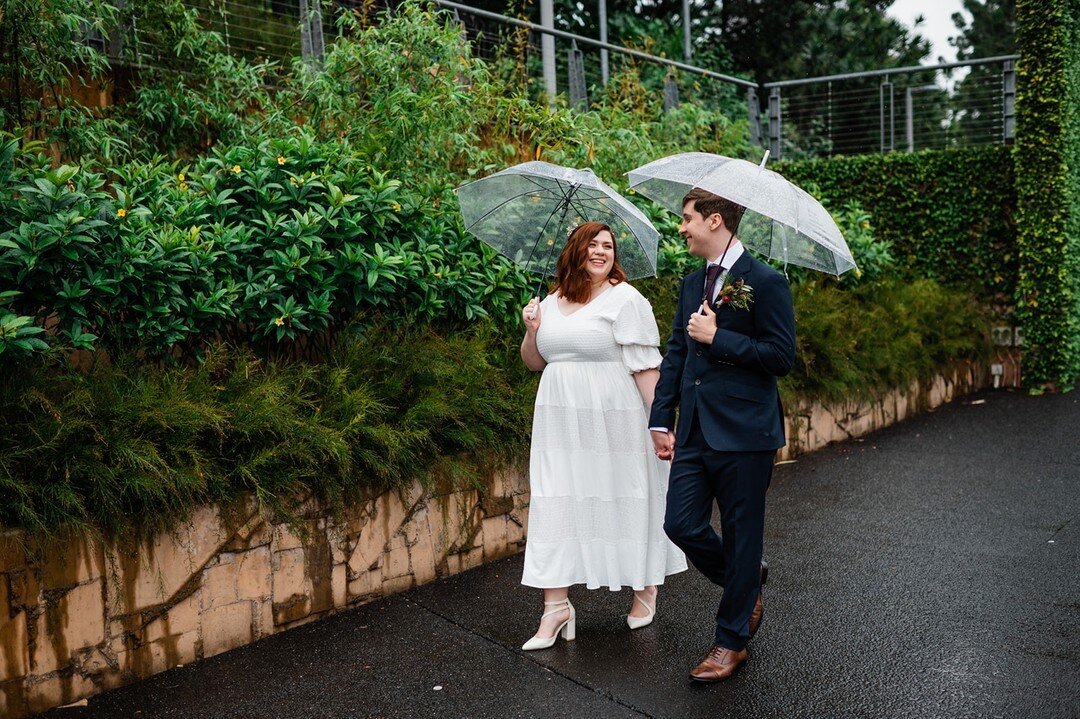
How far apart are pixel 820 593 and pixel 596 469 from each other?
5.11ft

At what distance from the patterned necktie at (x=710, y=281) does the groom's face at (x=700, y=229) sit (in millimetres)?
57

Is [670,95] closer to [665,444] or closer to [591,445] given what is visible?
[591,445]

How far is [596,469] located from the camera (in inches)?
175

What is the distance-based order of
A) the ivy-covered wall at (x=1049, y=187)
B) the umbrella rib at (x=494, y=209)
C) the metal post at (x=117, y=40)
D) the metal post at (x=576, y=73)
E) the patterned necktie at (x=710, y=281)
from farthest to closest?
the metal post at (x=576, y=73)
the ivy-covered wall at (x=1049, y=187)
the metal post at (x=117, y=40)
the umbrella rib at (x=494, y=209)
the patterned necktie at (x=710, y=281)

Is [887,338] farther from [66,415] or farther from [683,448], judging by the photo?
[66,415]

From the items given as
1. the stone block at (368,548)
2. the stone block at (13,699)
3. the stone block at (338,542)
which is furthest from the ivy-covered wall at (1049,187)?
the stone block at (13,699)

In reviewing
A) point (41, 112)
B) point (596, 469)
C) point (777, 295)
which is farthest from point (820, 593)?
point (41, 112)

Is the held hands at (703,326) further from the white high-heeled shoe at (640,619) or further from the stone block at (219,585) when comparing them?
the stone block at (219,585)

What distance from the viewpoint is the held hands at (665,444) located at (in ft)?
13.5

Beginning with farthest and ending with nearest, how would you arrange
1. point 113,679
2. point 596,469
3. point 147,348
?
point 147,348 → point 596,469 → point 113,679

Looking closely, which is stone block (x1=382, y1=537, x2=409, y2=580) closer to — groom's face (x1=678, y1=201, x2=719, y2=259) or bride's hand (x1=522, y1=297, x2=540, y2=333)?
bride's hand (x1=522, y1=297, x2=540, y2=333)

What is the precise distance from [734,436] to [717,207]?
0.97 meters

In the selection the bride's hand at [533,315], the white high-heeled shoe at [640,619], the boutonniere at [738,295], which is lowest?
the white high-heeled shoe at [640,619]

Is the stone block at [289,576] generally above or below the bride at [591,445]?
below
